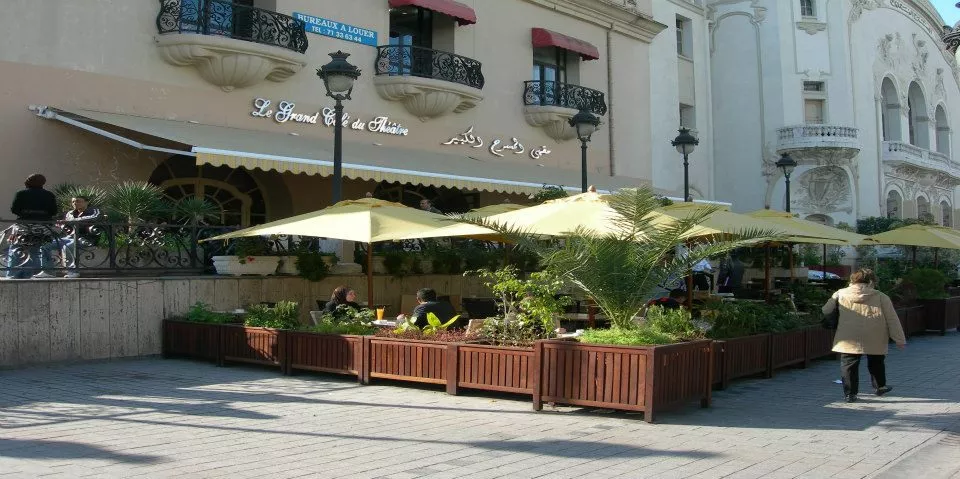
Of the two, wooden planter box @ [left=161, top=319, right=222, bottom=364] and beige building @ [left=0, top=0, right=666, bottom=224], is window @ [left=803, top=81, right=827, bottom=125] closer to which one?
beige building @ [left=0, top=0, right=666, bottom=224]

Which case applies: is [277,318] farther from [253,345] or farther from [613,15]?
[613,15]

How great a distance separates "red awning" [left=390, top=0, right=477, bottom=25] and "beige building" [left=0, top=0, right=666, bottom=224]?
0.16 ft

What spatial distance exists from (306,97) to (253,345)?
8417 mm

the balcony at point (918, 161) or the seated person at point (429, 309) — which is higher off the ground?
the balcony at point (918, 161)

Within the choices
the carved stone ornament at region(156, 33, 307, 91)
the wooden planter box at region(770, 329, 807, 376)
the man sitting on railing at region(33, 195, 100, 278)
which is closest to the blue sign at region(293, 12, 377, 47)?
the carved stone ornament at region(156, 33, 307, 91)

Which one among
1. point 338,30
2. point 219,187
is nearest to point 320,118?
point 338,30

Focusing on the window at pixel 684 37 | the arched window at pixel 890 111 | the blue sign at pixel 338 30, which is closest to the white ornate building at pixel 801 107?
the arched window at pixel 890 111

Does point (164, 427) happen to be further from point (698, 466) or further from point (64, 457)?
point (698, 466)

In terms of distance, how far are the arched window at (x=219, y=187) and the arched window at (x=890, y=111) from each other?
30.1m

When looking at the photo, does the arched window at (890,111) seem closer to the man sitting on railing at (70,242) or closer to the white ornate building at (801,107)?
the white ornate building at (801,107)

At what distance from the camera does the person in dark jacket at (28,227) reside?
36.5 ft

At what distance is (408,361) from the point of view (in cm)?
965

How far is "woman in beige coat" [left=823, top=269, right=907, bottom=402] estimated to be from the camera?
9.26m

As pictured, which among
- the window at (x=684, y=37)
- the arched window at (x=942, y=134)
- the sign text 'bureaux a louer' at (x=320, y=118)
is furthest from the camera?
the arched window at (x=942, y=134)
